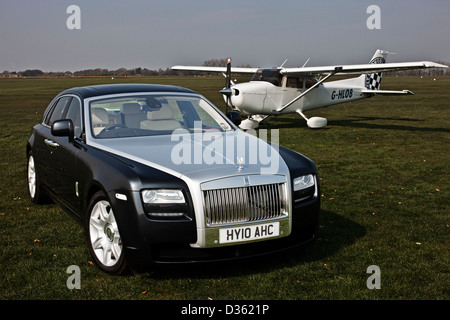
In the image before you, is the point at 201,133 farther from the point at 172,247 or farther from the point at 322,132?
the point at 322,132

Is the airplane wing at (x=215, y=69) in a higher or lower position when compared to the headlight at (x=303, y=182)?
higher

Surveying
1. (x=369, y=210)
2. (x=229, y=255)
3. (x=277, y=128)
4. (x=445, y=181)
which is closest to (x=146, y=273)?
(x=229, y=255)

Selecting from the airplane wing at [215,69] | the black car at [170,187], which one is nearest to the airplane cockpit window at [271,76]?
the airplane wing at [215,69]

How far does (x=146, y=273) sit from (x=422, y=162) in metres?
7.74

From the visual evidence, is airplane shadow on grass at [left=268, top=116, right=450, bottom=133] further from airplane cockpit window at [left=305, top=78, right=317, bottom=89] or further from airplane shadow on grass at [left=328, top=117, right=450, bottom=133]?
airplane cockpit window at [left=305, top=78, right=317, bottom=89]

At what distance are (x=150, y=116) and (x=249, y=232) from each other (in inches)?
81.8

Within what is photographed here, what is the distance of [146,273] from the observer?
4125 millimetres

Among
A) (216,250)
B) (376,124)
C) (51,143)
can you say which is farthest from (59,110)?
(376,124)

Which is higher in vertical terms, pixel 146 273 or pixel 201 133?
pixel 201 133

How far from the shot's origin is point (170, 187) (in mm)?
3703

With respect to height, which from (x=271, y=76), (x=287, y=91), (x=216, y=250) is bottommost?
(x=216, y=250)

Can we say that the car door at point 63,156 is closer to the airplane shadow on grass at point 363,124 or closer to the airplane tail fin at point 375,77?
the airplane shadow on grass at point 363,124

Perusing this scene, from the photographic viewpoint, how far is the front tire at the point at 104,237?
4004 mm

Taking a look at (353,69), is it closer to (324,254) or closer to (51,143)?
(324,254)
